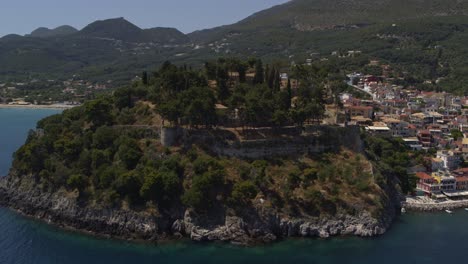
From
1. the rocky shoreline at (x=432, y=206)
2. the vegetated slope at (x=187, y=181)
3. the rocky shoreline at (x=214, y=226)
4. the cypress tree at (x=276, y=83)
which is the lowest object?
the rocky shoreline at (x=432, y=206)

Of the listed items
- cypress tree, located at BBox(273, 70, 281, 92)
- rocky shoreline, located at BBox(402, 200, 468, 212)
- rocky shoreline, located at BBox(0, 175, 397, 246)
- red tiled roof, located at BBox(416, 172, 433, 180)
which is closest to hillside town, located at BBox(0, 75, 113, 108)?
cypress tree, located at BBox(273, 70, 281, 92)

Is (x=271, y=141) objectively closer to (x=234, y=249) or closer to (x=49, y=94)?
(x=234, y=249)

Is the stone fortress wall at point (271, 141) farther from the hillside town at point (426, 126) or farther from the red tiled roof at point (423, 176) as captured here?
the red tiled roof at point (423, 176)

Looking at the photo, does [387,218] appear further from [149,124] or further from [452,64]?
[452,64]

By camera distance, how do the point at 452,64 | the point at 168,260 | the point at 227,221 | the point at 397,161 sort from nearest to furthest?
the point at 168,260, the point at 227,221, the point at 397,161, the point at 452,64

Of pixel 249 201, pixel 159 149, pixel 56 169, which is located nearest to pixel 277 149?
pixel 249 201

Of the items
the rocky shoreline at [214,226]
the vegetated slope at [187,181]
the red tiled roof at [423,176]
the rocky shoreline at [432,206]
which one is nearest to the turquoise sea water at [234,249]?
the rocky shoreline at [214,226]
